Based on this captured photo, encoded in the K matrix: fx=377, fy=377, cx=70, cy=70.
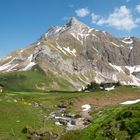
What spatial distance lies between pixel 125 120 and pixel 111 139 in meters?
2.95

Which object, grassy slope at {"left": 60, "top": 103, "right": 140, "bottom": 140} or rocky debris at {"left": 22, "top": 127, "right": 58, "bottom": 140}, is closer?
grassy slope at {"left": 60, "top": 103, "right": 140, "bottom": 140}

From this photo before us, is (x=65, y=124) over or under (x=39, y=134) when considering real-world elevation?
over

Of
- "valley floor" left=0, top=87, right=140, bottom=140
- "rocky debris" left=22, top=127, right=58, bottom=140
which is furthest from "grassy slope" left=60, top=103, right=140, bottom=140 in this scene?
"rocky debris" left=22, top=127, right=58, bottom=140

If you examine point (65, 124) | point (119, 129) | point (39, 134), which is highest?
point (119, 129)

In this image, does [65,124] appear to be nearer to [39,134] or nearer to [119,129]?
[39,134]

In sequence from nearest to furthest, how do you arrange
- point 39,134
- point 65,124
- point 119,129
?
point 119,129 < point 39,134 < point 65,124

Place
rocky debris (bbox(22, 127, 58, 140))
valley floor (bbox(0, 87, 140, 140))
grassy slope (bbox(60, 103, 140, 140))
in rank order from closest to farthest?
grassy slope (bbox(60, 103, 140, 140)) < valley floor (bbox(0, 87, 140, 140)) < rocky debris (bbox(22, 127, 58, 140))

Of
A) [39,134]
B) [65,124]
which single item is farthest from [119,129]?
[65,124]

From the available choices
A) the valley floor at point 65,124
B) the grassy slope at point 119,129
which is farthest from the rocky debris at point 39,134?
the grassy slope at point 119,129

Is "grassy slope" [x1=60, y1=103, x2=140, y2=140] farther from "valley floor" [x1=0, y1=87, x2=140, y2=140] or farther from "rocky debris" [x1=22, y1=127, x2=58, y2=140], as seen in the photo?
"rocky debris" [x1=22, y1=127, x2=58, y2=140]

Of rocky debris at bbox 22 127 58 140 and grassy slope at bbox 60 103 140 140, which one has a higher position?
grassy slope at bbox 60 103 140 140

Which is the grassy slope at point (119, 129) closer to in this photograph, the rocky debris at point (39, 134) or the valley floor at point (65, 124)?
the valley floor at point (65, 124)

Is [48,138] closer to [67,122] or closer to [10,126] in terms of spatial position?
[10,126]

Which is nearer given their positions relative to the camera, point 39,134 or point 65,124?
point 39,134
